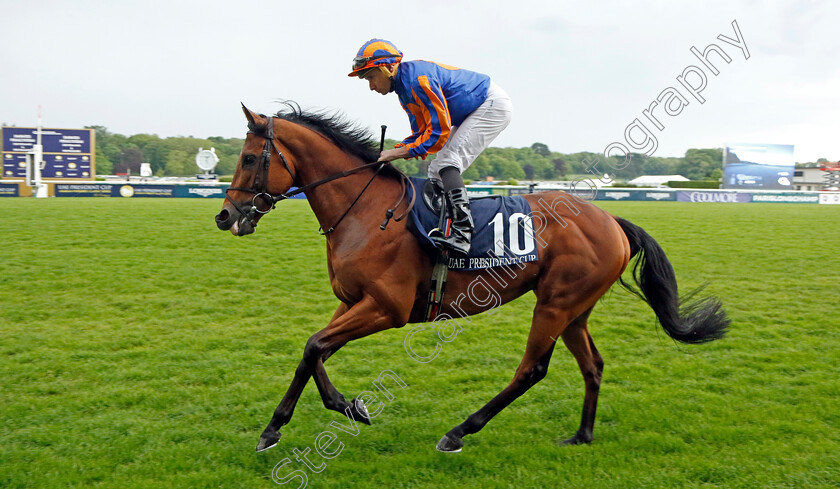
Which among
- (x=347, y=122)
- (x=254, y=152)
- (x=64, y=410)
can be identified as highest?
(x=347, y=122)

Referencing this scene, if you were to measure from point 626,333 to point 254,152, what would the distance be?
446 centimetres

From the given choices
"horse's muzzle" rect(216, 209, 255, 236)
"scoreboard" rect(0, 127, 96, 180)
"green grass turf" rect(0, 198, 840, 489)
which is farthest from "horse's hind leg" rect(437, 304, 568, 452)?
"scoreboard" rect(0, 127, 96, 180)

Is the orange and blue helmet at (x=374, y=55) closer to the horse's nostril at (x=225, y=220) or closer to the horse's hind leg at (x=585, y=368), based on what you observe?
the horse's nostril at (x=225, y=220)

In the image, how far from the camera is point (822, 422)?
411 centimetres

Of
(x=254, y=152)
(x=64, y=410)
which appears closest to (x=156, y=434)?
(x=64, y=410)

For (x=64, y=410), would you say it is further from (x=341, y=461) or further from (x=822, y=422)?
(x=822, y=422)

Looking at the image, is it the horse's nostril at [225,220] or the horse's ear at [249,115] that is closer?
the horse's nostril at [225,220]

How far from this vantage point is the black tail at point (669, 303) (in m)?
4.34

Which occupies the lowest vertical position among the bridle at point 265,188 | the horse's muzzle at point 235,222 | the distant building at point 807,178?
the horse's muzzle at point 235,222

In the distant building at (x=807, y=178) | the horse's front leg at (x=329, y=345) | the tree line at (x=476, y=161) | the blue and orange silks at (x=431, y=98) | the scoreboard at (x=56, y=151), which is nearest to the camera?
the horse's front leg at (x=329, y=345)

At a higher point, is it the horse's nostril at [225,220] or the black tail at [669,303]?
the horse's nostril at [225,220]

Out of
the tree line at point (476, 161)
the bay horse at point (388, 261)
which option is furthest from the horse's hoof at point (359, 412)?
the tree line at point (476, 161)

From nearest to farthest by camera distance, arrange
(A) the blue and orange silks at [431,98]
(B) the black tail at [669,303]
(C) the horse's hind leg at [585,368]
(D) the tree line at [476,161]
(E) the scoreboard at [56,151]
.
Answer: (A) the blue and orange silks at [431,98]
(C) the horse's hind leg at [585,368]
(B) the black tail at [669,303]
(E) the scoreboard at [56,151]
(D) the tree line at [476,161]

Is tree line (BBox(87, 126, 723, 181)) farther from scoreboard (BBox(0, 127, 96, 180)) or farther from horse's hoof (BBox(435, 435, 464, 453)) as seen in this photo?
horse's hoof (BBox(435, 435, 464, 453))
